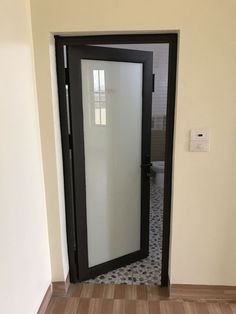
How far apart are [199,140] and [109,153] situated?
785 mm

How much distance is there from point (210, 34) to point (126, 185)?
137 centimetres

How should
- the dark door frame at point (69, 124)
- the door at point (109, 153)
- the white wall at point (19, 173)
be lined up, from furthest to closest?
1. the door at point (109, 153)
2. the dark door frame at point (69, 124)
3. the white wall at point (19, 173)

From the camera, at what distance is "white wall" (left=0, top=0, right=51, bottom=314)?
1.46 m

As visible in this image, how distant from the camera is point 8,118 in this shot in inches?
59.2

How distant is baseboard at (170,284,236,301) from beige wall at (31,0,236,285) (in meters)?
0.05

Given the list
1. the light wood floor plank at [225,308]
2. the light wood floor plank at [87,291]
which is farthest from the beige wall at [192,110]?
the light wood floor plank at [87,291]

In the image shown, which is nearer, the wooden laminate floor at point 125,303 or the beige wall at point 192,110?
the beige wall at point 192,110

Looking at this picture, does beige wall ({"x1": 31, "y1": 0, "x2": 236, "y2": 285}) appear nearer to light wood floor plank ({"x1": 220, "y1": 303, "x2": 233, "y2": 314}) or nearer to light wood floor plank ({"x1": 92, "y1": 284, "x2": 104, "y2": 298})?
light wood floor plank ({"x1": 220, "y1": 303, "x2": 233, "y2": 314})

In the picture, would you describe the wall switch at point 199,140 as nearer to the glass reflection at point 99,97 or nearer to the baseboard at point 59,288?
the glass reflection at point 99,97

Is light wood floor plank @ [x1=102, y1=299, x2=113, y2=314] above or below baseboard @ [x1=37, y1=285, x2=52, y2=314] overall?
below

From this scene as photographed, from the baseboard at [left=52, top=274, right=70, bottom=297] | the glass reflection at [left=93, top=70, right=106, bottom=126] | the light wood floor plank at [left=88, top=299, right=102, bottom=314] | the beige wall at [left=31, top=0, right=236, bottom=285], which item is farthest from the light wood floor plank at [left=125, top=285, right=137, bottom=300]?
the glass reflection at [left=93, top=70, right=106, bottom=126]

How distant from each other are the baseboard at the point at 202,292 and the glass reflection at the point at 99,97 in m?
1.47

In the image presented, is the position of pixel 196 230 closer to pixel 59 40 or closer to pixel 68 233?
pixel 68 233

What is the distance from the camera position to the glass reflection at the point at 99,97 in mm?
2180
